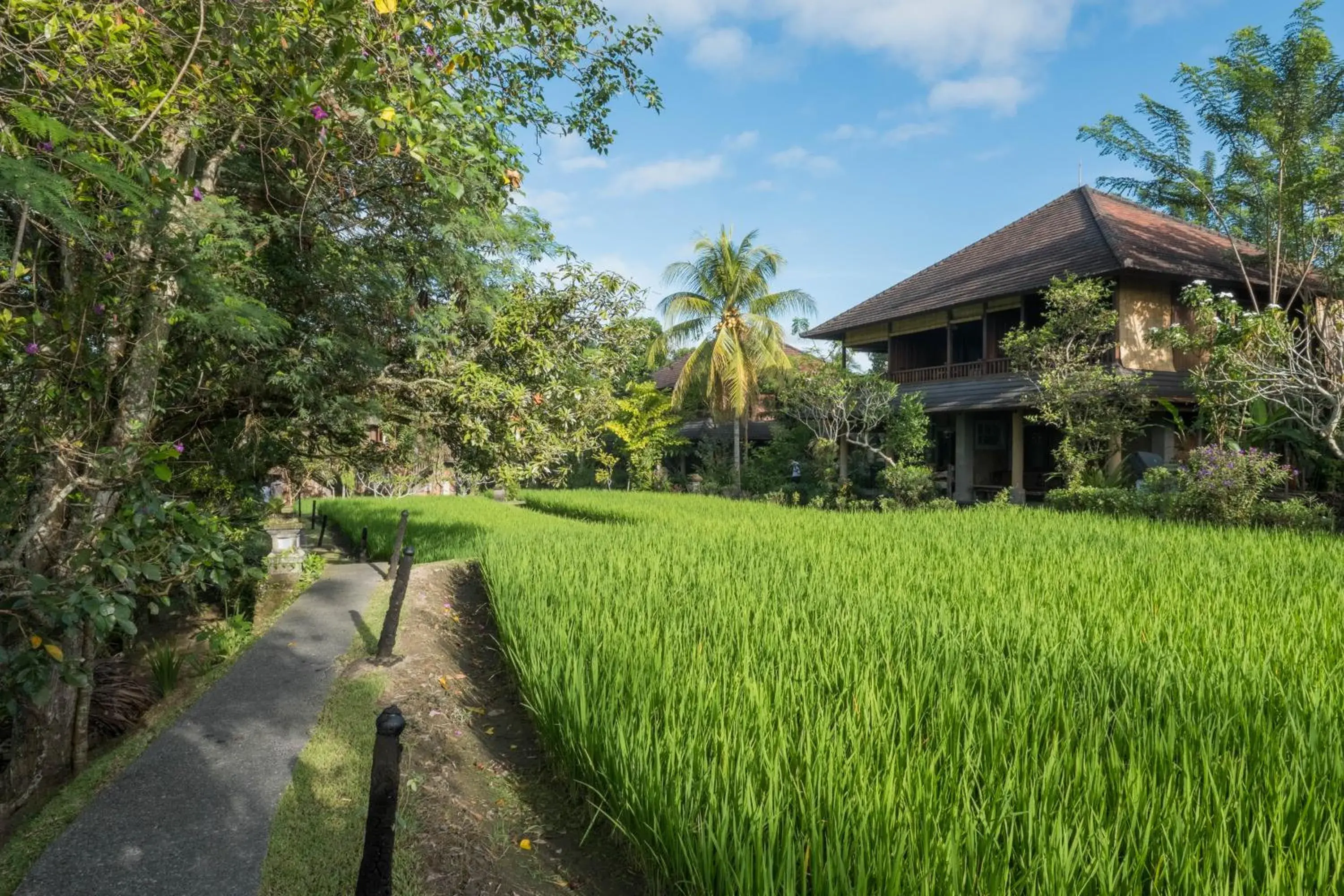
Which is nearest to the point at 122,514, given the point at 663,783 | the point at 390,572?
the point at 663,783

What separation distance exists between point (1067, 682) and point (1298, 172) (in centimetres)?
1465

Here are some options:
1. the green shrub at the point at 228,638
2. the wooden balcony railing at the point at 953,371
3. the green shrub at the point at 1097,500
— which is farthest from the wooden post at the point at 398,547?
the wooden balcony railing at the point at 953,371

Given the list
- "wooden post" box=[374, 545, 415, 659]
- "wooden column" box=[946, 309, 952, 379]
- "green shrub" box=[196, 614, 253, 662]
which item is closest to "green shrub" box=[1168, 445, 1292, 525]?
"wooden column" box=[946, 309, 952, 379]

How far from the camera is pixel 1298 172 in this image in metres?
12.4

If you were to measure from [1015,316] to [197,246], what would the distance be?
15.6 m

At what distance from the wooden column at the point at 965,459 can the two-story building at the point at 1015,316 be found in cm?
3

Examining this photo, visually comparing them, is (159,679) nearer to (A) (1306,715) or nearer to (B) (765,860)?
(B) (765,860)

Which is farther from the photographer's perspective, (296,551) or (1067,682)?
(296,551)

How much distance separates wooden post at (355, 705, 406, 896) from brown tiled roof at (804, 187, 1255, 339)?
13.8 meters

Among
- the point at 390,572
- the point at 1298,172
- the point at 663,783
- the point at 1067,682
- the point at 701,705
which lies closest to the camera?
the point at 663,783

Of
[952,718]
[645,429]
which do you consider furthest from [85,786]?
[645,429]

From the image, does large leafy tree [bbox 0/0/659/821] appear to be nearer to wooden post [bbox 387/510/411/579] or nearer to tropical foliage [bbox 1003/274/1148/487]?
wooden post [bbox 387/510/411/579]

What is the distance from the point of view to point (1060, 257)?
1430 cm

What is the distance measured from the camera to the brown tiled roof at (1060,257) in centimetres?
1336
